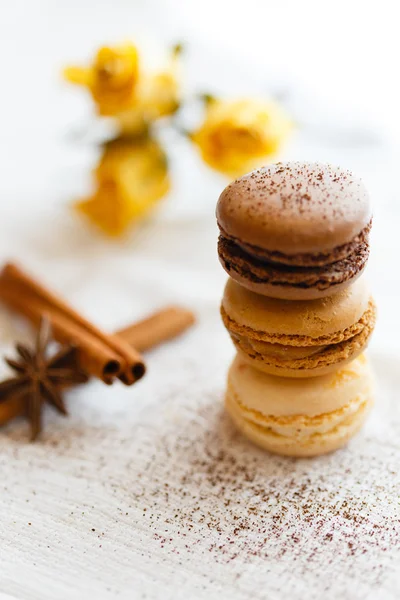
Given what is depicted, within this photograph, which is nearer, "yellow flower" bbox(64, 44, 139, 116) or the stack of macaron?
the stack of macaron

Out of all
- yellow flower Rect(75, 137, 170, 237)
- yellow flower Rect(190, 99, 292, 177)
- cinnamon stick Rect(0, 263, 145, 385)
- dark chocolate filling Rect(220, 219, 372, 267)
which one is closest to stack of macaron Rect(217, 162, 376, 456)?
dark chocolate filling Rect(220, 219, 372, 267)

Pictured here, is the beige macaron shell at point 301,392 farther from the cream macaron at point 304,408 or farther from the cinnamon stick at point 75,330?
the cinnamon stick at point 75,330

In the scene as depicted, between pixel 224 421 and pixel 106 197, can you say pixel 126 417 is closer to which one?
pixel 224 421

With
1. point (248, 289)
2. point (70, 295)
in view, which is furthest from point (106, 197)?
point (248, 289)

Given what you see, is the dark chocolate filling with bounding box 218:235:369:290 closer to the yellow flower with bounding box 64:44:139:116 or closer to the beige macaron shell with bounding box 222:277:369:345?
the beige macaron shell with bounding box 222:277:369:345

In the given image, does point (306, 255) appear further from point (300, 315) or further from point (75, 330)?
point (75, 330)

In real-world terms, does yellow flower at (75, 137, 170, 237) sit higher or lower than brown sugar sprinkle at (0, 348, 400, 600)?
higher
